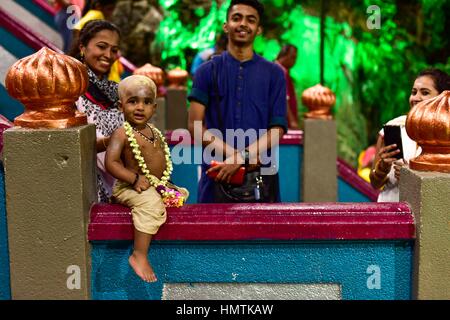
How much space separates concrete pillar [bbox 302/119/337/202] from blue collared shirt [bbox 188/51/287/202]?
8.65 ft

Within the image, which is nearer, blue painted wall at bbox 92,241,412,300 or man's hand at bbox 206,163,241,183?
blue painted wall at bbox 92,241,412,300

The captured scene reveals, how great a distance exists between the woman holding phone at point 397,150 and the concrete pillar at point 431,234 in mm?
727

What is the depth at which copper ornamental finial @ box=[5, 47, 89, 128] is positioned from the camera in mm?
2523

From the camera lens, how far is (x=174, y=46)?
449 inches

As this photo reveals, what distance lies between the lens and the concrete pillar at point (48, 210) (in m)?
Answer: 2.54

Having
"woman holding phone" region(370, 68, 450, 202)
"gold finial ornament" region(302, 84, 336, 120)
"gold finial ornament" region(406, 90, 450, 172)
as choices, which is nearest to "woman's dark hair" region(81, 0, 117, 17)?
Result: "gold finial ornament" region(302, 84, 336, 120)

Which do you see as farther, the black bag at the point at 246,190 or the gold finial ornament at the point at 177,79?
the gold finial ornament at the point at 177,79

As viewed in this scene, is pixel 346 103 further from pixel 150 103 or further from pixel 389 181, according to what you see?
A: pixel 150 103

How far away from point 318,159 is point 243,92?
112 inches

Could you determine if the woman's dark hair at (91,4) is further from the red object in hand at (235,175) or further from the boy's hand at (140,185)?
the boy's hand at (140,185)
